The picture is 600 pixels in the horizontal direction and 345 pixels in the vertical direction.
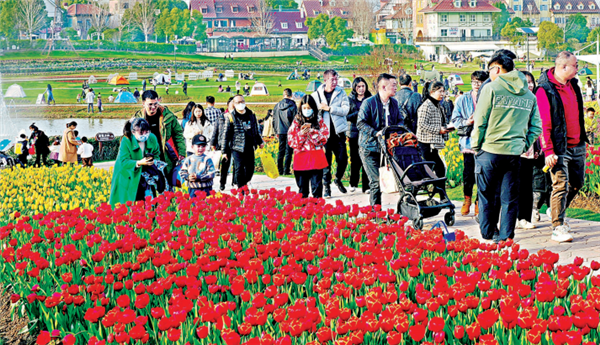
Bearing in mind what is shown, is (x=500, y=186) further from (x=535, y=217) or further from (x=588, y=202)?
(x=588, y=202)

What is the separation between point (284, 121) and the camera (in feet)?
39.7

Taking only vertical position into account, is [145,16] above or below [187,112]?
above

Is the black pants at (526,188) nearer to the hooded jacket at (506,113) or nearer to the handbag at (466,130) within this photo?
the handbag at (466,130)

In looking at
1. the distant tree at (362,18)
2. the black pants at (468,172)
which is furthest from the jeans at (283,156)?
the distant tree at (362,18)

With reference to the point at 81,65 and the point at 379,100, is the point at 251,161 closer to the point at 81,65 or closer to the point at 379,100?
the point at 379,100

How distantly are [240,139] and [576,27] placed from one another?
10378cm

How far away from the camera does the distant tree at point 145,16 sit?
82000 millimetres

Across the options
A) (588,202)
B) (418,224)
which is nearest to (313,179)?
(418,224)

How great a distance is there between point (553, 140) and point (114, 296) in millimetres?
4392

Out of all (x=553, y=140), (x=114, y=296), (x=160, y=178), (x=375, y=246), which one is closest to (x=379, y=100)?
(x=553, y=140)

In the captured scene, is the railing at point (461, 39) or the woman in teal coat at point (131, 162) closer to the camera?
the woman in teal coat at point (131, 162)

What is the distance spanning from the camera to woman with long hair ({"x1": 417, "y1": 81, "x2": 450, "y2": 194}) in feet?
26.3

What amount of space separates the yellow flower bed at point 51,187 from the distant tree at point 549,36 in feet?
250

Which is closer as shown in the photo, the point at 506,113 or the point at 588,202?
the point at 506,113
